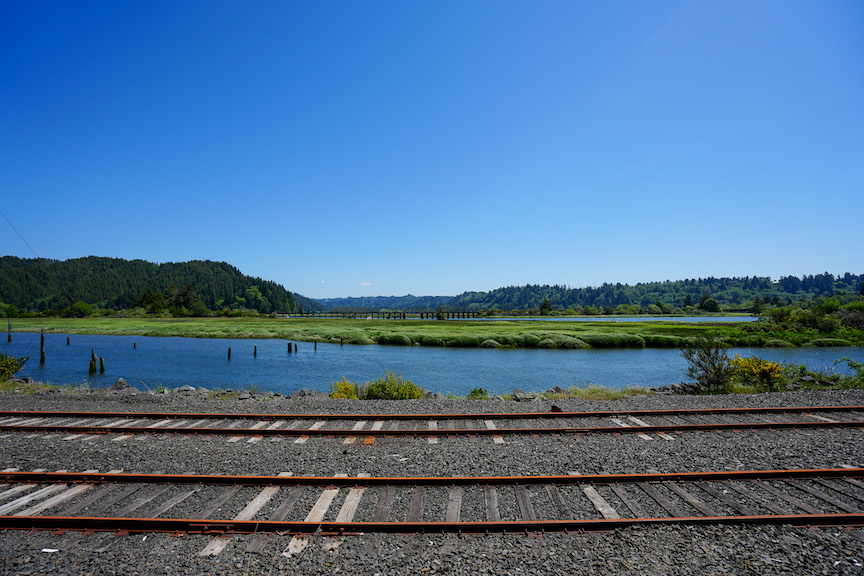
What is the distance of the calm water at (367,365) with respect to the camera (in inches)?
1102

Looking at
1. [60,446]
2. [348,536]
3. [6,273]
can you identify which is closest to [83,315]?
[6,273]

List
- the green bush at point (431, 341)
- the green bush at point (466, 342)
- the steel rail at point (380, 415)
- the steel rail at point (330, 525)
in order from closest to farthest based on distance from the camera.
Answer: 1. the steel rail at point (330, 525)
2. the steel rail at point (380, 415)
3. the green bush at point (466, 342)
4. the green bush at point (431, 341)

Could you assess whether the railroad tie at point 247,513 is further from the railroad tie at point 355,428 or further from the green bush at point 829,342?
the green bush at point 829,342

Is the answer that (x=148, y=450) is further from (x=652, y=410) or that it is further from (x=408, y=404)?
(x=652, y=410)

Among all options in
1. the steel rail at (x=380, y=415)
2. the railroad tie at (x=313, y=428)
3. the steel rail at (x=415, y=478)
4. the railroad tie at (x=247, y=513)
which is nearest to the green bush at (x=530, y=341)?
the steel rail at (x=380, y=415)

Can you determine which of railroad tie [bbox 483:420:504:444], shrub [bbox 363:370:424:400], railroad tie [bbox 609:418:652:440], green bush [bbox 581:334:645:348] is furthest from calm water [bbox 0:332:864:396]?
railroad tie [bbox 609:418:652:440]

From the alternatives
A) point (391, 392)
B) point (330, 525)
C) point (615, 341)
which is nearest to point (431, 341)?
point (615, 341)

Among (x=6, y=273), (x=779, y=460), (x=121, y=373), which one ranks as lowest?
(x=121, y=373)

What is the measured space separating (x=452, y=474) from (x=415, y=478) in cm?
88

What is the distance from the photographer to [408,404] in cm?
1461

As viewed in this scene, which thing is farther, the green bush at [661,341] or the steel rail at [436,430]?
the green bush at [661,341]

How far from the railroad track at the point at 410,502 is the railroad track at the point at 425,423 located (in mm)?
2731

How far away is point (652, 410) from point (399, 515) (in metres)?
9.97

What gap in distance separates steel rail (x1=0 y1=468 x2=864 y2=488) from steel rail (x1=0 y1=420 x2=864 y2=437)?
2921 mm
